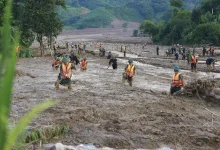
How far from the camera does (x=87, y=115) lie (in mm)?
8805

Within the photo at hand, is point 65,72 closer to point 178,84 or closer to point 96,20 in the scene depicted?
point 178,84

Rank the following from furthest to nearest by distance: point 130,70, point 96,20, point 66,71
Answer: point 96,20, point 130,70, point 66,71

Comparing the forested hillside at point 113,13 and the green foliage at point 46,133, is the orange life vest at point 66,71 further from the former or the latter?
the forested hillside at point 113,13

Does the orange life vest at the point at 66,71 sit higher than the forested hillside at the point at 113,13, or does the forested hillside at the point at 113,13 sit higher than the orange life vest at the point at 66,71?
the forested hillside at the point at 113,13

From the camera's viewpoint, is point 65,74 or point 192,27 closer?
point 65,74

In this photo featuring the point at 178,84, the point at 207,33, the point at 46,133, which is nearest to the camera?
the point at 46,133

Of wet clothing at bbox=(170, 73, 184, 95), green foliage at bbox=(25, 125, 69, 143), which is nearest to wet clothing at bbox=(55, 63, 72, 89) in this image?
wet clothing at bbox=(170, 73, 184, 95)

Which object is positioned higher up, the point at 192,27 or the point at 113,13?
the point at 113,13

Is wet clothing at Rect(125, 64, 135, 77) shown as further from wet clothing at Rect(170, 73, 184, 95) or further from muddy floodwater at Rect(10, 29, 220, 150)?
wet clothing at Rect(170, 73, 184, 95)

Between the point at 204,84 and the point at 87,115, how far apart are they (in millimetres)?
5301

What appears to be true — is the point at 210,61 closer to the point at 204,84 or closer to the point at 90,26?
the point at 204,84

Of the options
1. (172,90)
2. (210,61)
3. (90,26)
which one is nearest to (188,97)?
(172,90)

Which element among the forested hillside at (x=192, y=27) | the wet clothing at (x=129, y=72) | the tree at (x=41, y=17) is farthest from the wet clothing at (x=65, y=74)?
the forested hillside at (x=192, y=27)

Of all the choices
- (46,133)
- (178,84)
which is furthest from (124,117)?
(178,84)
